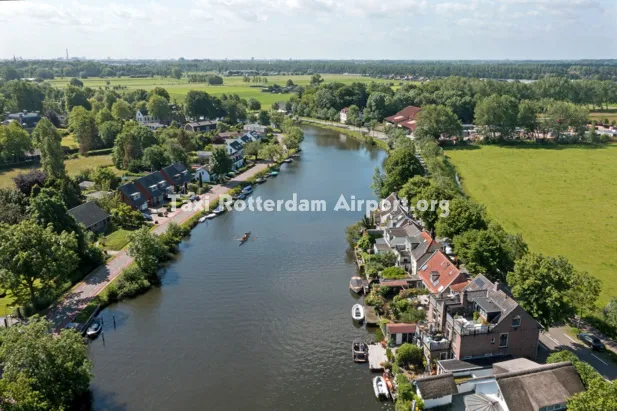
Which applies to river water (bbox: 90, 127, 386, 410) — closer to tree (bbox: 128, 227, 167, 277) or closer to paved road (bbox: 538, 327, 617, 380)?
tree (bbox: 128, 227, 167, 277)

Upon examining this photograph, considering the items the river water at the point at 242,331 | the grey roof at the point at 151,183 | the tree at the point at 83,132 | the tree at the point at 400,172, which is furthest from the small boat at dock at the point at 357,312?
the tree at the point at 83,132

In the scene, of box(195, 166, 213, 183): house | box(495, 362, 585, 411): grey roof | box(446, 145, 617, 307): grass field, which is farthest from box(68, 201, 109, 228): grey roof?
box(446, 145, 617, 307): grass field

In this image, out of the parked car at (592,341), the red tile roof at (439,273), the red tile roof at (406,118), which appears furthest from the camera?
the red tile roof at (406,118)

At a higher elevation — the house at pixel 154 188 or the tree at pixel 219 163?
the tree at pixel 219 163

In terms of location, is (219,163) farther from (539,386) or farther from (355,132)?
(539,386)

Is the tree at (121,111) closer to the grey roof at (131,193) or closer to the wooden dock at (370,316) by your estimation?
the grey roof at (131,193)

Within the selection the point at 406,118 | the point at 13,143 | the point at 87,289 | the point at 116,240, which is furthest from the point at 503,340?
the point at 406,118

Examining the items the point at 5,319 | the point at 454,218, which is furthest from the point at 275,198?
the point at 5,319
